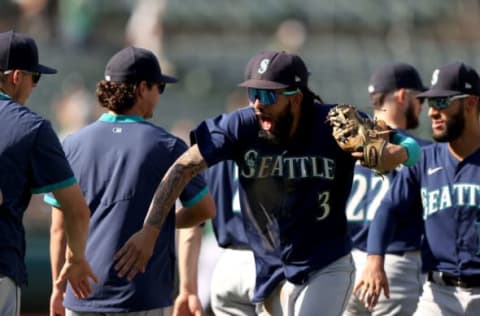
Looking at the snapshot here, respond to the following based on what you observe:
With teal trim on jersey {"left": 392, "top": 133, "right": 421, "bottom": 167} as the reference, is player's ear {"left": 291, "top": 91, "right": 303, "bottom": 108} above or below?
above

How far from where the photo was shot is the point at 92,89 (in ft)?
55.3

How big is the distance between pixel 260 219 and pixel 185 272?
43.8 inches

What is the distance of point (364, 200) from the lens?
27.2 feet

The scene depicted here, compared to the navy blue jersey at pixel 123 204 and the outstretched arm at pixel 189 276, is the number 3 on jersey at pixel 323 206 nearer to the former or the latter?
the navy blue jersey at pixel 123 204

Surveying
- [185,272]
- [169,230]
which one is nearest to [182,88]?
[185,272]

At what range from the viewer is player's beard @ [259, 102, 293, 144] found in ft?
21.3

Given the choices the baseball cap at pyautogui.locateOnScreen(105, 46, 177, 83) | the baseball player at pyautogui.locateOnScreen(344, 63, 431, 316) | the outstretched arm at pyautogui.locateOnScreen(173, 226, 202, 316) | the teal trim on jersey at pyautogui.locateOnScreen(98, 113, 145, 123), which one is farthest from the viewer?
the baseball player at pyautogui.locateOnScreen(344, 63, 431, 316)

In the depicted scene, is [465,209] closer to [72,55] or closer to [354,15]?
[72,55]

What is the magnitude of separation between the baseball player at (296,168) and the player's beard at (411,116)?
7.29ft

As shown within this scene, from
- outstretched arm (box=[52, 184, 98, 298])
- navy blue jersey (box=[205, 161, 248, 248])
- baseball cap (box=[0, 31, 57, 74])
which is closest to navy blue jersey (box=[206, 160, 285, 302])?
navy blue jersey (box=[205, 161, 248, 248])

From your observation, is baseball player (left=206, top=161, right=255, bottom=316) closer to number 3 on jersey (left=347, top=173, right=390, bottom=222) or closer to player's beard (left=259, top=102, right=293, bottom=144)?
number 3 on jersey (left=347, top=173, right=390, bottom=222)

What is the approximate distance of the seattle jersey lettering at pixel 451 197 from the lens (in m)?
7.12

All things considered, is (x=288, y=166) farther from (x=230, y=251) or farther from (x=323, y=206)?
(x=230, y=251)

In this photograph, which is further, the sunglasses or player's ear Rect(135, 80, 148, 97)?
player's ear Rect(135, 80, 148, 97)
